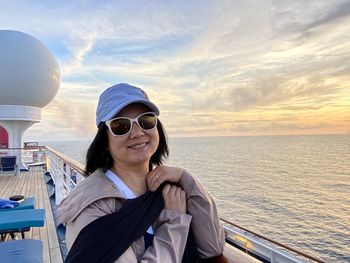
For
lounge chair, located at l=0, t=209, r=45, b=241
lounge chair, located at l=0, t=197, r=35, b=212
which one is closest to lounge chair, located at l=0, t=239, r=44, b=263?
lounge chair, located at l=0, t=209, r=45, b=241

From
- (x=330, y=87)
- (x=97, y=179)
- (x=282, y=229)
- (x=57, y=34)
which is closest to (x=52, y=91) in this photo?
(x=57, y=34)

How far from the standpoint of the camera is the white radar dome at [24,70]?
8250mm

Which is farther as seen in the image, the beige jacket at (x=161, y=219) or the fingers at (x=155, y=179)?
the fingers at (x=155, y=179)

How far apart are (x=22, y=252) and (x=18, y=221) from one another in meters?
0.71

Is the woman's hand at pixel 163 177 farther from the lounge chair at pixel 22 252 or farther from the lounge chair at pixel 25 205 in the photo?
the lounge chair at pixel 25 205

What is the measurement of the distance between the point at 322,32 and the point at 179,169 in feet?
20.4

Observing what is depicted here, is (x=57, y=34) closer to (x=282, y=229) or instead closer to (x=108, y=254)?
(x=108, y=254)

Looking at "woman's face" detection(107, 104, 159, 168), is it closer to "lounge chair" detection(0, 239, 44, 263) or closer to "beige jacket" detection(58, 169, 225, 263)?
"beige jacket" detection(58, 169, 225, 263)

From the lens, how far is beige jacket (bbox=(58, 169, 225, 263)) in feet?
2.25

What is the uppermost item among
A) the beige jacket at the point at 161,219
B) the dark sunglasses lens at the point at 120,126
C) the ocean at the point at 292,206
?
the dark sunglasses lens at the point at 120,126

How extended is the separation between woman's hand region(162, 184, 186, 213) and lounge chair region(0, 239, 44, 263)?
1.39 meters

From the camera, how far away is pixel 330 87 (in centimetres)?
891

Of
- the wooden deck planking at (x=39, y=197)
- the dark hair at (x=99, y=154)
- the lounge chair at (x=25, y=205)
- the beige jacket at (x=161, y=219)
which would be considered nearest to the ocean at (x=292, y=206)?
the wooden deck planking at (x=39, y=197)

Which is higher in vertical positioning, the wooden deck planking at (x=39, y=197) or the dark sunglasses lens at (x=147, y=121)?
the dark sunglasses lens at (x=147, y=121)
